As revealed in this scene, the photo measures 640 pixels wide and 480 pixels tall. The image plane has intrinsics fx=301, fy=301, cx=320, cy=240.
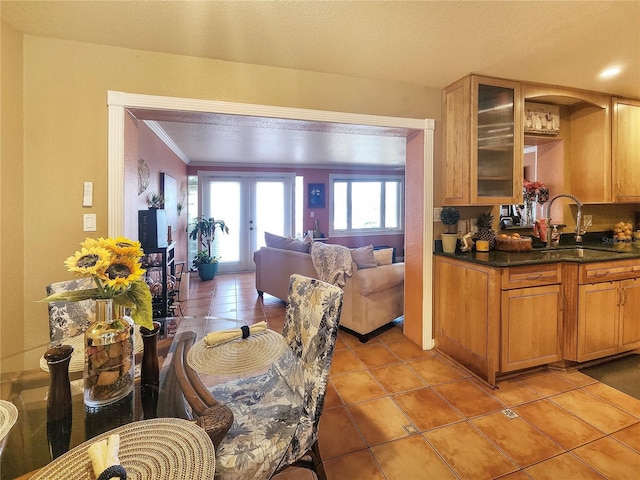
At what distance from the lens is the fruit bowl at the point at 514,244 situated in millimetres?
2574

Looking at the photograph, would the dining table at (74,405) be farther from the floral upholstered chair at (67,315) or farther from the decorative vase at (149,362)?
the floral upholstered chair at (67,315)

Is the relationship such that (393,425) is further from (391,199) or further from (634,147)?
(391,199)

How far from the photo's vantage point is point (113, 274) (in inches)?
36.1

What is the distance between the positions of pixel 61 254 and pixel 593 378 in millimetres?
3863

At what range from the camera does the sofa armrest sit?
2996 millimetres

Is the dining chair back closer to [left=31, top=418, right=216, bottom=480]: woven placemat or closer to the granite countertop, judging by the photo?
[left=31, top=418, right=216, bottom=480]: woven placemat

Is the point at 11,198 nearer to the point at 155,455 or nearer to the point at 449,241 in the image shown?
the point at 155,455

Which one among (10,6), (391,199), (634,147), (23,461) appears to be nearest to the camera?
(23,461)

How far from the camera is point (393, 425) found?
1.80m

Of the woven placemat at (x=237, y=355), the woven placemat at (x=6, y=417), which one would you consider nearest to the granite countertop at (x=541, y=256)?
the woven placemat at (x=237, y=355)

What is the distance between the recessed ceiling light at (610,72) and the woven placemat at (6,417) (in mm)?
3918

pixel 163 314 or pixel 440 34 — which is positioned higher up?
pixel 440 34

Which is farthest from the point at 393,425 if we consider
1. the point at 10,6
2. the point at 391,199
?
the point at 391,199

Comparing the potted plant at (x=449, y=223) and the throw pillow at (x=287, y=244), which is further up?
the potted plant at (x=449, y=223)
